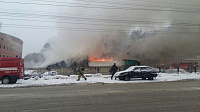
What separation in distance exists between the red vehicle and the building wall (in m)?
33.1

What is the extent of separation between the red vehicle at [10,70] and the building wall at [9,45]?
3314 centimetres

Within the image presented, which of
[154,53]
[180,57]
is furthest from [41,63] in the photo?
[180,57]

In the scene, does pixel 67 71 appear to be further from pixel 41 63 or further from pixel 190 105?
pixel 190 105

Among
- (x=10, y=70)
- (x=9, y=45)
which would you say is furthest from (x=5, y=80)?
(x=9, y=45)

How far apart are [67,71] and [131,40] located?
12.5 m

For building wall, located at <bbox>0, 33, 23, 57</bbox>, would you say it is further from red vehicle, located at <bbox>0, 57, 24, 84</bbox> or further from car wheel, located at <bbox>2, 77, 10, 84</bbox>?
car wheel, located at <bbox>2, 77, 10, 84</bbox>

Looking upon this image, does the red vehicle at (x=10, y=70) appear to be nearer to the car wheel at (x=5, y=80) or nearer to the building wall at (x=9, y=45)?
the car wheel at (x=5, y=80)

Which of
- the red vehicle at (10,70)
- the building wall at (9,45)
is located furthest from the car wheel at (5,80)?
the building wall at (9,45)

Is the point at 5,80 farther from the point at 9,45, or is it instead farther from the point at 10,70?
the point at 9,45

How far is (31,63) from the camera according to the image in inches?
1131

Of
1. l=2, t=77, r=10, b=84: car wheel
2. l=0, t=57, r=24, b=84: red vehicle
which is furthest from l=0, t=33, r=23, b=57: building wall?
l=2, t=77, r=10, b=84: car wheel

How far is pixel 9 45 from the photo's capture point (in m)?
46.1

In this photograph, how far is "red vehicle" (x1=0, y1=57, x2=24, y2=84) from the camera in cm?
1311

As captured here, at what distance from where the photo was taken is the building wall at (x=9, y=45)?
141 feet
